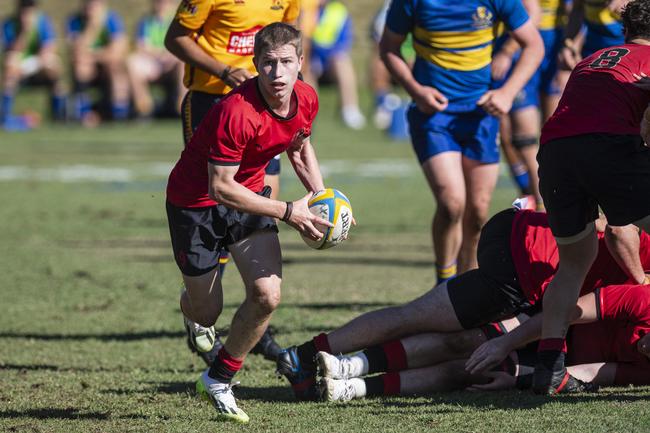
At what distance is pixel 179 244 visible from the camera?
18.4 feet

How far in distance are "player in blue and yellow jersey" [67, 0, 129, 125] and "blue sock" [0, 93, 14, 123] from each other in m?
1.17

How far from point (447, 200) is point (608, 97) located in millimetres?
2220

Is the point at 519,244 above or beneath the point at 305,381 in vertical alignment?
above

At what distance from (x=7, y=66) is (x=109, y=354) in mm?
15081

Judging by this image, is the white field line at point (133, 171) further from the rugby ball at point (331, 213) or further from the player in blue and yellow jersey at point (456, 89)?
the rugby ball at point (331, 213)

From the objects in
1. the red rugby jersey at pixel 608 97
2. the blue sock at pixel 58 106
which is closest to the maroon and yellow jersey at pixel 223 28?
the red rugby jersey at pixel 608 97

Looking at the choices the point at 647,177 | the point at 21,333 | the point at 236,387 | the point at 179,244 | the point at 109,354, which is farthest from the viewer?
the point at 21,333

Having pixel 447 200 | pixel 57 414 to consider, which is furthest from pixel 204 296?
pixel 447 200

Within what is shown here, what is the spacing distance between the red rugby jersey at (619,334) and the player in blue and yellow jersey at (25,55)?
16787mm

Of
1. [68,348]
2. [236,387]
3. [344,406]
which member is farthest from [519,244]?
[68,348]

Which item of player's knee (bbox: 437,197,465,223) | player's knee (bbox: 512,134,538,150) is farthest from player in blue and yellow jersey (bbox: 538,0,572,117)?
player's knee (bbox: 437,197,465,223)

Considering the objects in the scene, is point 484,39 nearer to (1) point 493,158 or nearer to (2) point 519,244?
(1) point 493,158

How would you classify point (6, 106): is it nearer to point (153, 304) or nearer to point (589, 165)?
point (153, 304)

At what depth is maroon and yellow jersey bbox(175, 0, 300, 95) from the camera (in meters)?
7.07
